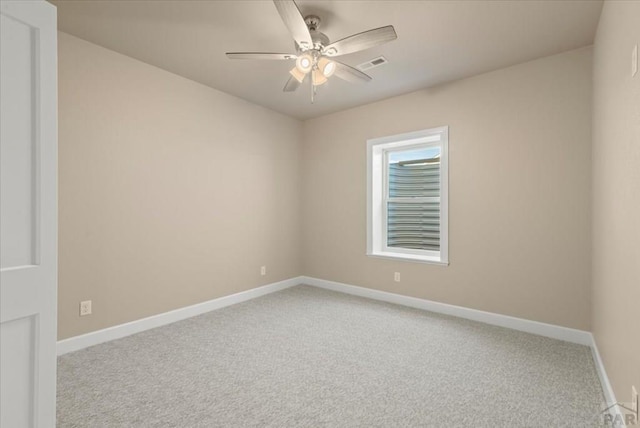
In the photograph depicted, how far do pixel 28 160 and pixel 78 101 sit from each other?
Answer: 69.2 inches

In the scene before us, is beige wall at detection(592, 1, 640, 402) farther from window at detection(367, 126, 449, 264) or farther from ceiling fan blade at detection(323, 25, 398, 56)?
window at detection(367, 126, 449, 264)

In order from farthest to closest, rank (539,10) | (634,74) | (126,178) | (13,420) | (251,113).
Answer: (251,113) → (126,178) → (539,10) → (634,74) → (13,420)

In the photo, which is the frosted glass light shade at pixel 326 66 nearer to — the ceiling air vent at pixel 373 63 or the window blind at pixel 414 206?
Answer: the ceiling air vent at pixel 373 63

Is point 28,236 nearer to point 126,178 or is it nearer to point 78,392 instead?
point 78,392

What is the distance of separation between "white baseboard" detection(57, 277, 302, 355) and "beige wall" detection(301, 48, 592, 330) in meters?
1.58

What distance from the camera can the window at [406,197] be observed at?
152 inches

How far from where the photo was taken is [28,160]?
49.2 inches

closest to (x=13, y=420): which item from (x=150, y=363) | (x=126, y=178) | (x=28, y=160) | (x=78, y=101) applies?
(x=28, y=160)

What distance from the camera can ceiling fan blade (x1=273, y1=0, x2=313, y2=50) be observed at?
178cm

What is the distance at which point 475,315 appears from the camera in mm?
3309

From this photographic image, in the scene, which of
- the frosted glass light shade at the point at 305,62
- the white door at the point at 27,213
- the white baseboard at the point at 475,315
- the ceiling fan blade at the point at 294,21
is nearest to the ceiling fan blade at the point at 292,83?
the frosted glass light shade at the point at 305,62

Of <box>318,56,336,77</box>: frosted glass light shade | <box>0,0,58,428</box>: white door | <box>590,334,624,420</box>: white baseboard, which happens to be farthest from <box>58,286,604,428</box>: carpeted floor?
<box>318,56,336,77</box>: frosted glass light shade

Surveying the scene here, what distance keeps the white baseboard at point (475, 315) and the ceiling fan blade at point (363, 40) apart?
2.79 m

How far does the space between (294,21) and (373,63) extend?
131 centimetres
